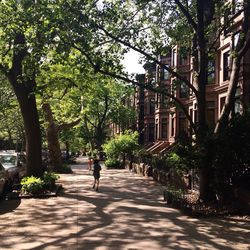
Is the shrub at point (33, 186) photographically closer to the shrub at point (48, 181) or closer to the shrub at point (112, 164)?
the shrub at point (48, 181)

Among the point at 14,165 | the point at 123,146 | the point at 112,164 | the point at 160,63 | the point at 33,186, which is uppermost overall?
the point at 160,63

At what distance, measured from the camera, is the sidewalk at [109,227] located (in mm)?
8617

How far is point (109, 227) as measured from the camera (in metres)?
10.4

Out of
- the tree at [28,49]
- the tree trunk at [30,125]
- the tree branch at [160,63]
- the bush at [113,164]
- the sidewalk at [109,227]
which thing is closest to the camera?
the sidewalk at [109,227]

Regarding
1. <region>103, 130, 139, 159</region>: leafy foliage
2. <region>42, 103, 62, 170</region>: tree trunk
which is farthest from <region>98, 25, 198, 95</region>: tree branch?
<region>103, 130, 139, 159</region>: leafy foliage

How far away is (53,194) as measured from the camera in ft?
54.7

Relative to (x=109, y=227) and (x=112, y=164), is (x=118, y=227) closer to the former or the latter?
(x=109, y=227)

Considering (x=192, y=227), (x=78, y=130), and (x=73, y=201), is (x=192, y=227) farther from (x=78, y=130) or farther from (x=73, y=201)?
(x=78, y=130)

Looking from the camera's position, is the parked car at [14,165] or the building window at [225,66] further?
the building window at [225,66]

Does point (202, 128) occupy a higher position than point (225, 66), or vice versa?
point (225, 66)

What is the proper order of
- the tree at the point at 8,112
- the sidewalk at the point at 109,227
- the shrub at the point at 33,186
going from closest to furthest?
the sidewalk at the point at 109,227 < the shrub at the point at 33,186 < the tree at the point at 8,112

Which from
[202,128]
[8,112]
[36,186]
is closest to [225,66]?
[202,128]

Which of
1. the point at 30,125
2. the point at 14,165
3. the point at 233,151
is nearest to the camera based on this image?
the point at 233,151

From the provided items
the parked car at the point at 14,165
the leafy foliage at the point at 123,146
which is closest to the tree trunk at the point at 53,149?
the leafy foliage at the point at 123,146
